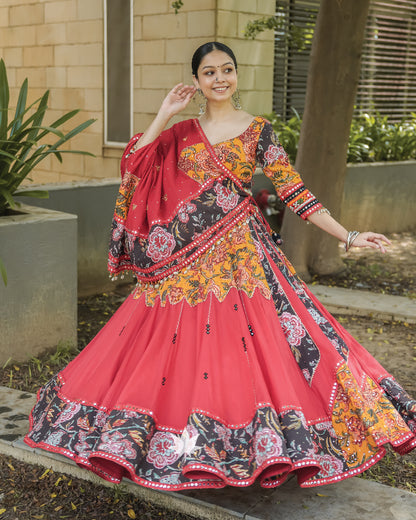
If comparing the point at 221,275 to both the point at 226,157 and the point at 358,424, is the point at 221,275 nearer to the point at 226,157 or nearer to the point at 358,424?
the point at 226,157

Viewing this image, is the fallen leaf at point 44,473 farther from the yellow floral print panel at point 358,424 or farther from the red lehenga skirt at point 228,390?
the yellow floral print panel at point 358,424

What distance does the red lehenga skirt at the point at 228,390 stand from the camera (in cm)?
266

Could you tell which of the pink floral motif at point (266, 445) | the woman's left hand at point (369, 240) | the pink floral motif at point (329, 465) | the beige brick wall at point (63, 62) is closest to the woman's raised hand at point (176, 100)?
the woman's left hand at point (369, 240)

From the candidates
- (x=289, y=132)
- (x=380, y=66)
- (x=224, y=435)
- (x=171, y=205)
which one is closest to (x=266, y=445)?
(x=224, y=435)

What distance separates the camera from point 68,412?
3.01 m

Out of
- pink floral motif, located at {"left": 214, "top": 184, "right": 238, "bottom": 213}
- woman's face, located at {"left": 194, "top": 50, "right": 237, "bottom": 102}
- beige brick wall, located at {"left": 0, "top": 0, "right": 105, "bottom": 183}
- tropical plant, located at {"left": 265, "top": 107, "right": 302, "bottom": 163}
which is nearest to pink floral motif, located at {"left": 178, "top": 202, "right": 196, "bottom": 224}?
pink floral motif, located at {"left": 214, "top": 184, "right": 238, "bottom": 213}

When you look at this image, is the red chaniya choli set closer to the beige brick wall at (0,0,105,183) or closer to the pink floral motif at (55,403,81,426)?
the pink floral motif at (55,403,81,426)

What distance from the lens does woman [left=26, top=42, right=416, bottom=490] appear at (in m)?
2.69

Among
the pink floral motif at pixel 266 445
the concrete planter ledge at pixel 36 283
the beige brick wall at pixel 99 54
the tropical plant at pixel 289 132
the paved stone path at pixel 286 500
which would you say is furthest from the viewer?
the tropical plant at pixel 289 132

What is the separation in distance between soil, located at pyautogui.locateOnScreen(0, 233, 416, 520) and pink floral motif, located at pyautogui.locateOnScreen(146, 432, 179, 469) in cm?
31

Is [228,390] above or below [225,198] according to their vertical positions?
below

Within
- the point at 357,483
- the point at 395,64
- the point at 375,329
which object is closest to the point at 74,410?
the point at 357,483

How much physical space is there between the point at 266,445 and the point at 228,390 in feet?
0.88

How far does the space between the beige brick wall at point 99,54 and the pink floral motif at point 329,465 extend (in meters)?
5.76
